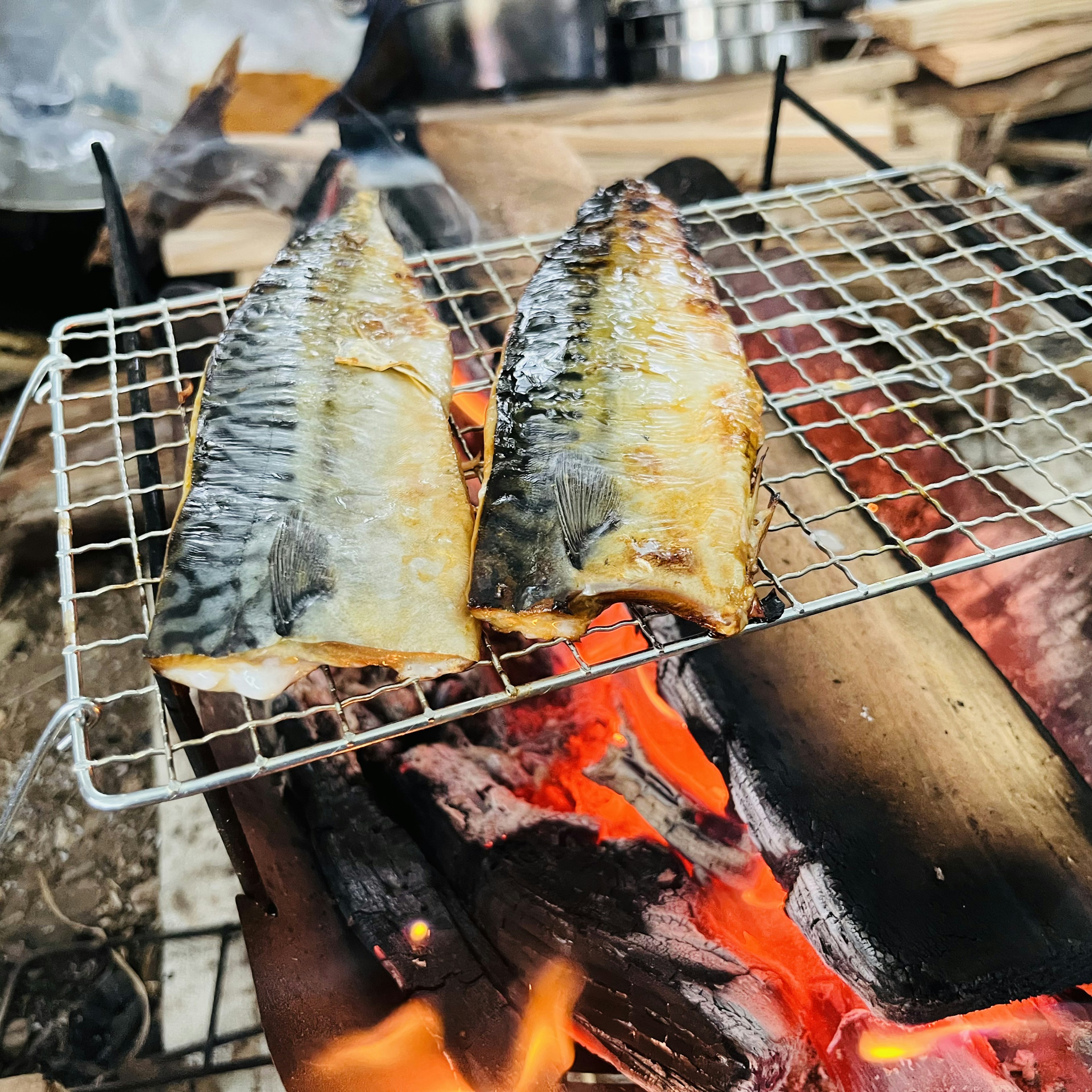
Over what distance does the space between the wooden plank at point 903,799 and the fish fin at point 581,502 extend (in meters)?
0.81

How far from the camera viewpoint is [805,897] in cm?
199

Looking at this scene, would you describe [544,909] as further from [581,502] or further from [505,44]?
[505,44]

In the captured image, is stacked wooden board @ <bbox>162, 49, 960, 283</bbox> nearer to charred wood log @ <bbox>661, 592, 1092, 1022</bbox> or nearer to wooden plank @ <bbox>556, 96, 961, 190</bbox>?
wooden plank @ <bbox>556, 96, 961, 190</bbox>

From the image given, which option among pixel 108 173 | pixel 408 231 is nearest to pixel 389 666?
pixel 108 173

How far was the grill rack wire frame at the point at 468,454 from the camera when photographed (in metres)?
1.47

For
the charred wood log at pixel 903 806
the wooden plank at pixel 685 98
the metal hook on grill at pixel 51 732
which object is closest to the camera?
the metal hook on grill at pixel 51 732

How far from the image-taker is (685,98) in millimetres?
4594

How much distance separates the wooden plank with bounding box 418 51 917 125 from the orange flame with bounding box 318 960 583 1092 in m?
3.96

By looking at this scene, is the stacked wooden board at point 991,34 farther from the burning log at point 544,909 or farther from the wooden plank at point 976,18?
the burning log at point 544,909

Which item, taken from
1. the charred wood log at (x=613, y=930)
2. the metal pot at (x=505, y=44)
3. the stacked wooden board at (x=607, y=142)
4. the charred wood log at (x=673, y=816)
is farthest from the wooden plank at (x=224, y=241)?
the charred wood log at (x=673, y=816)

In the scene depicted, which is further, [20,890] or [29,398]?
[20,890]

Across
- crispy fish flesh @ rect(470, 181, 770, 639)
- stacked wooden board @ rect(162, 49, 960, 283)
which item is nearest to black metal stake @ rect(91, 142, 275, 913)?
crispy fish flesh @ rect(470, 181, 770, 639)

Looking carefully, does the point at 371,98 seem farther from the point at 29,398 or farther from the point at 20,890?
the point at 20,890

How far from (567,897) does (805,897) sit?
1.81 feet
